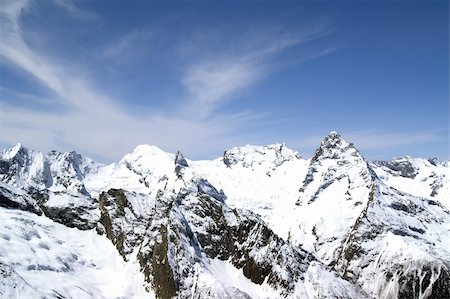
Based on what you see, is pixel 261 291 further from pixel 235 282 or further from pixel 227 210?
pixel 227 210

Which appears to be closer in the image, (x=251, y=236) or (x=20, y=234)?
(x=20, y=234)

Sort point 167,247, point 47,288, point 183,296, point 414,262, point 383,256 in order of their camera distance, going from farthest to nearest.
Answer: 1. point 383,256
2. point 414,262
3. point 167,247
4. point 183,296
5. point 47,288

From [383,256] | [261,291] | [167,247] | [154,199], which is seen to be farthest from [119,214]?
[383,256]

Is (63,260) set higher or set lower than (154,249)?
lower

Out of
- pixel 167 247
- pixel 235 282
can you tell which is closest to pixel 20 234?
pixel 167 247

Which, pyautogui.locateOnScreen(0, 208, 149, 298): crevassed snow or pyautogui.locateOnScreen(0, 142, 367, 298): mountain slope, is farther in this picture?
pyautogui.locateOnScreen(0, 142, 367, 298): mountain slope

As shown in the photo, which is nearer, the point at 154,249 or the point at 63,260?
the point at 63,260

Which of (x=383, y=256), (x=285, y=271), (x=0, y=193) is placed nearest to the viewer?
(x=285, y=271)

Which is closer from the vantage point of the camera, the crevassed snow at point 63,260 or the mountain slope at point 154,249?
the crevassed snow at point 63,260

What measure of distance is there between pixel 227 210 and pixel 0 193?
227ft

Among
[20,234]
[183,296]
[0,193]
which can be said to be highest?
[0,193]

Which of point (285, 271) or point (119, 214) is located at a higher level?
point (119, 214)

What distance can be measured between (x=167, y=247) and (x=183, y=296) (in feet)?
46.3

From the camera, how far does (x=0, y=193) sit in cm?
14762
